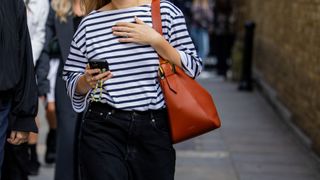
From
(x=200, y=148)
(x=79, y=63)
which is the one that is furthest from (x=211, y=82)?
(x=79, y=63)

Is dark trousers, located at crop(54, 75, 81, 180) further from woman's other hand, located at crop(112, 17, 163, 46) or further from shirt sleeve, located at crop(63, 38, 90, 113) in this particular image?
woman's other hand, located at crop(112, 17, 163, 46)

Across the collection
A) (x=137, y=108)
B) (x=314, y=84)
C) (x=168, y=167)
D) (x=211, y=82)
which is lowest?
(x=211, y=82)

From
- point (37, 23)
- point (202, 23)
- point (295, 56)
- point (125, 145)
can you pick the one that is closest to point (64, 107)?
point (37, 23)

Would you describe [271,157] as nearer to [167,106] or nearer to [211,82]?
[167,106]

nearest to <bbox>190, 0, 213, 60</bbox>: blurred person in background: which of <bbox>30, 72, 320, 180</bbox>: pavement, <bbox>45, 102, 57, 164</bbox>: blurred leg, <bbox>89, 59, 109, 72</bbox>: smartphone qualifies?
<bbox>30, 72, 320, 180</bbox>: pavement

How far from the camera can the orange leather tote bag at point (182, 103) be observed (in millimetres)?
3332

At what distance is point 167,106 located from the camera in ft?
11.0

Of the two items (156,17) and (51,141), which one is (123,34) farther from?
(51,141)

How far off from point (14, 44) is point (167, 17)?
77 cm

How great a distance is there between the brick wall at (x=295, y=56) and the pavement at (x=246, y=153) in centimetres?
27

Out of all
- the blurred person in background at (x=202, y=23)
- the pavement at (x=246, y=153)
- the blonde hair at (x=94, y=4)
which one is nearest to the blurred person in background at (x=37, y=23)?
the pavement at (x=246, y=153)

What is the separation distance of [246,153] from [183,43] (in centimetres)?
429

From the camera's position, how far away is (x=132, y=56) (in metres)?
3.34

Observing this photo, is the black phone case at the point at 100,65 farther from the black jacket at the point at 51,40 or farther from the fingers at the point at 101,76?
the black jacket at the point at 51,40
